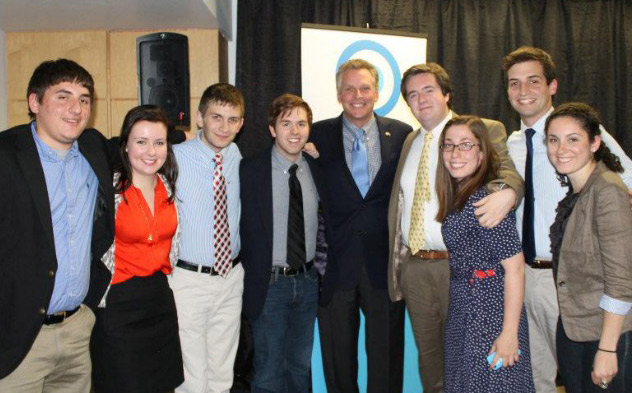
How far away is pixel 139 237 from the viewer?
2.21 m

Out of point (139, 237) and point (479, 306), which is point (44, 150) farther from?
point (479, 306)

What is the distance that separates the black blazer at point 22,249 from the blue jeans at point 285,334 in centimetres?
117

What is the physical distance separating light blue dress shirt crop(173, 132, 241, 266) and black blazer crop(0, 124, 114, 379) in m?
0.75

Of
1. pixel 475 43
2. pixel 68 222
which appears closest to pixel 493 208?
pixel 68 222

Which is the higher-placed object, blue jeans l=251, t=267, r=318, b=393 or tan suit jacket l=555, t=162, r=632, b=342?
tan suit jacket l=555, t=162, r=632, b=342

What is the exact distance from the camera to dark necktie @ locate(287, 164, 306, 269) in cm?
271

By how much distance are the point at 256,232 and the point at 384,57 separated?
7.35ft

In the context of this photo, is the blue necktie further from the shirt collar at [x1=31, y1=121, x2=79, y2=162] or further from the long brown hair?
the shirt collar at [x1=31, y1=121, x2=79, y2=162]

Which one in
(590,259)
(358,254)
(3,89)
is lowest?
(358,254)

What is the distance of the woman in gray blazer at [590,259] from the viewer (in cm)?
175

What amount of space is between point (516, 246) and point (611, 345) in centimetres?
46

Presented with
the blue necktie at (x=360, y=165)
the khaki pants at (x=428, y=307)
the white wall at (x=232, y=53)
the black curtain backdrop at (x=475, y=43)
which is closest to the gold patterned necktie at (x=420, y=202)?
the khaki pants at (x=428, y=307)

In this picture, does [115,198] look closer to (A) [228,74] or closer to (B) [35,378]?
(B) [35,378]

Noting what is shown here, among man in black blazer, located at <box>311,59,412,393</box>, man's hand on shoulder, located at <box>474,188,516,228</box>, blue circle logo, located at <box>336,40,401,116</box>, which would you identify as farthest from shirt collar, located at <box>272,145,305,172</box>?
blue circle logo, located at <box>336,40,401,116</box>
